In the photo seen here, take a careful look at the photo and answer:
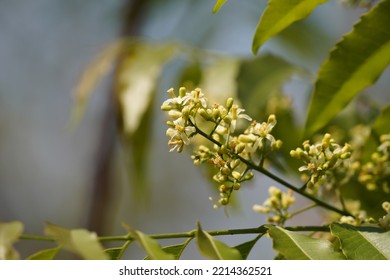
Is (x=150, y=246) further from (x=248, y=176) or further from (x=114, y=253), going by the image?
(x=248, y=176)

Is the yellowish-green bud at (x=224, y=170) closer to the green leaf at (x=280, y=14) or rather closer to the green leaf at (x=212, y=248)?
the green leaf at (x=212, y=248)

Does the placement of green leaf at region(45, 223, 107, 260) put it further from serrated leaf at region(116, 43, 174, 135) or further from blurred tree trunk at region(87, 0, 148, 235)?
blurred tree trunk at region(87, 0, 148, 235)

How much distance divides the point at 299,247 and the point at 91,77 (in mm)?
1334

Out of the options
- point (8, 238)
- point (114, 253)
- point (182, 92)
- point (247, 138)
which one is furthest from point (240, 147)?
point (8, 238)

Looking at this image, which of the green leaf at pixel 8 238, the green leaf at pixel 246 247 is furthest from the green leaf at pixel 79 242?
the green leaf at pixel 246 247

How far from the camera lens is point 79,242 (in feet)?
2.87

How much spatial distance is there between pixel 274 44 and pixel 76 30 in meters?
3.81

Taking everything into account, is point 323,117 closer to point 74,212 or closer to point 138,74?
point 138,74

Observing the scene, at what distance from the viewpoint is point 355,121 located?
1905 millimetres

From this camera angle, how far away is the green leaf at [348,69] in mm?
1259
